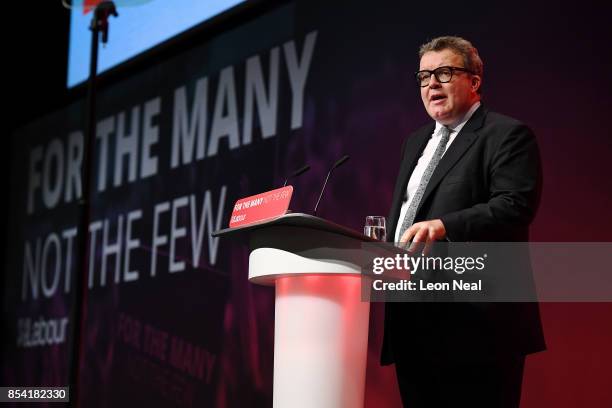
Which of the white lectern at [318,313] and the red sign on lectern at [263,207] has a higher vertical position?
the red sign on lectern at [263,207]

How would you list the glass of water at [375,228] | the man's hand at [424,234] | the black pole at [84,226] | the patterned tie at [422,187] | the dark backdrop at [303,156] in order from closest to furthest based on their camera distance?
the man's hand at [424,234]
the glass of water at [375,228]
the patterned tie at [422,187]
the dark backdrop at [303,156]
the black pole at [84,226]

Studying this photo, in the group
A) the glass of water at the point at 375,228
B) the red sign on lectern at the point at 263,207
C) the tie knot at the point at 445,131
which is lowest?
the glass of water at the point at 375,228

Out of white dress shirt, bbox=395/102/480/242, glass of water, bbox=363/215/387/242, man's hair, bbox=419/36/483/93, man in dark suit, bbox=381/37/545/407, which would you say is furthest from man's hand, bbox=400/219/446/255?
man's hair, bbox=419/36/483/93

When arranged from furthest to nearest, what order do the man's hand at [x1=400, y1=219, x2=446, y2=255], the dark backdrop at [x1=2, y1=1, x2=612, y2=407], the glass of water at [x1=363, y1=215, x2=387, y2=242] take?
1. the dark backdrop at [x1=2, y1=1, x2=612, y2=407]
2. the glass of water at [x1=363, y1=215, x2=387, y2=242]
3. the man's hand at [x1=400, y1=219, x2=446, y2=255]

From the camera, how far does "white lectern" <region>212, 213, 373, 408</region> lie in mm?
2035

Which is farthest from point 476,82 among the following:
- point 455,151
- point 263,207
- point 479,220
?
point 263,207

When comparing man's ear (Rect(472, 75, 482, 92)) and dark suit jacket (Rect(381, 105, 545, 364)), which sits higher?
man's ear (Rect(472, 75, 482, 92))

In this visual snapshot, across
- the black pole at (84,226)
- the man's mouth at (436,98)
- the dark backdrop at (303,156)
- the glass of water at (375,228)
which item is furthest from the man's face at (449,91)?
the black pole at (84,226)

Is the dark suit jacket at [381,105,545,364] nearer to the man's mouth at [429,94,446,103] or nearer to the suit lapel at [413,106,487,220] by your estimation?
the suit lapel at [413,106,487,220]

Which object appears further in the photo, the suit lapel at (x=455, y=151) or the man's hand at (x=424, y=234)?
the suit lapel at (x=455, y=151)

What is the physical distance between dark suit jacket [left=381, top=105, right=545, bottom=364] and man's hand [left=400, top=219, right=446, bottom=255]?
0.03 m

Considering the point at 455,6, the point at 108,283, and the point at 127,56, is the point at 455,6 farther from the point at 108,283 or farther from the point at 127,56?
the point at 108,283

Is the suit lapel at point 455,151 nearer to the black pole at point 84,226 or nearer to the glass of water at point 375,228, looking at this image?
the glass of water at point 375,228

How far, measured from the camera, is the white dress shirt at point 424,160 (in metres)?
2.32
